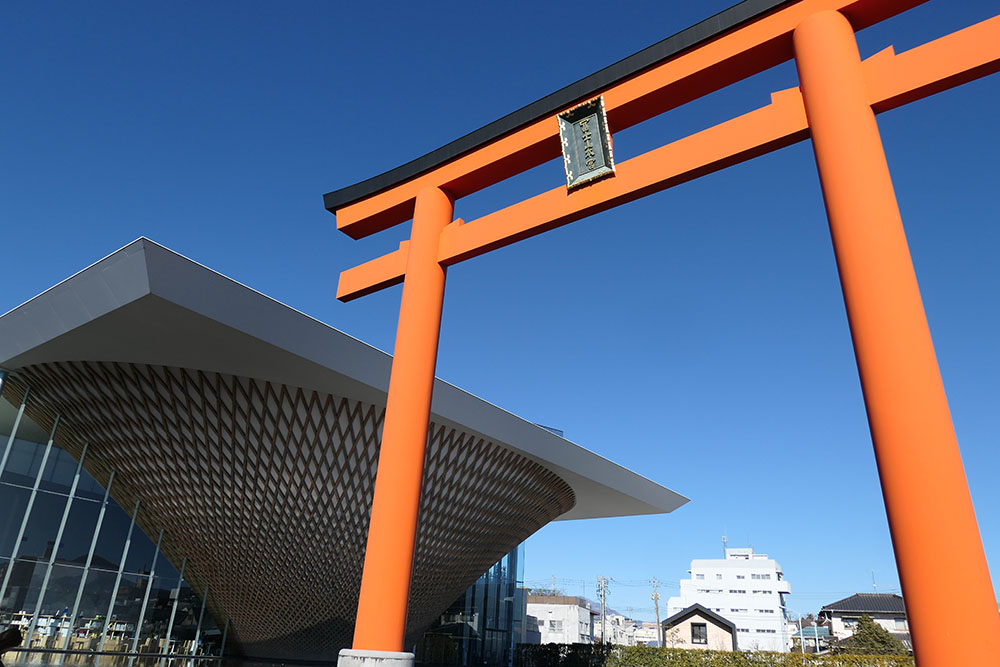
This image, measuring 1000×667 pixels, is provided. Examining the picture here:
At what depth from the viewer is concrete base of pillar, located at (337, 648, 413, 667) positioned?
15.5 feet

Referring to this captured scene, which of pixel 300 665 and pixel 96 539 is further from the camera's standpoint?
pixel 300 665

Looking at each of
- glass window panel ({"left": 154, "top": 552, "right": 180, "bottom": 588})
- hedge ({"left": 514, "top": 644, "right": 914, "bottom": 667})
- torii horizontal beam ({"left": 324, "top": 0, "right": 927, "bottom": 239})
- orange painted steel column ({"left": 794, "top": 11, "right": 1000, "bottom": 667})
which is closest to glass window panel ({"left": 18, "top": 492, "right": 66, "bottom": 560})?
glass window panel ({"left": 154, "top": 552, "right": 180, "bottom": 588})

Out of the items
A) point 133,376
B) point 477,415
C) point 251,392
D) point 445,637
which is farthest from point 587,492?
point 133,376

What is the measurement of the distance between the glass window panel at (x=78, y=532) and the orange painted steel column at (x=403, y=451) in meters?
11.5

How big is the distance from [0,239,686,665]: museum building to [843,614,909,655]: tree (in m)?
22.7

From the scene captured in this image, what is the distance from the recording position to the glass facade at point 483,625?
78.3 ft

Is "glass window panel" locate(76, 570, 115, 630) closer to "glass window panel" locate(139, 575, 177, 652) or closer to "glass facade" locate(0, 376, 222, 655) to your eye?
"glass facade" locate(0, 376, 222, 655)

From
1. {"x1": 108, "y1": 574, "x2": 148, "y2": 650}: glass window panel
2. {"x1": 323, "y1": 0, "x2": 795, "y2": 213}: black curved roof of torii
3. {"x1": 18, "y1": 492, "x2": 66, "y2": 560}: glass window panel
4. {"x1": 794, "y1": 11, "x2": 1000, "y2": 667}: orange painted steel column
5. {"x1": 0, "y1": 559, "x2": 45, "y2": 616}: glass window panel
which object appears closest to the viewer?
{"x1": 794, "y1": 11, "x2": 1000, "y2": 667}: orange painted steel column

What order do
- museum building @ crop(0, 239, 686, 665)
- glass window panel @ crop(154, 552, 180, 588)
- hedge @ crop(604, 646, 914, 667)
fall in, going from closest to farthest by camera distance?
museum building @ crop(0, 239, 686, 665), glass window panel @ crop(154, 552, 180, 588), hedge @ crop(604, 646, 914, 667)

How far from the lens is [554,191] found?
18.9 feet

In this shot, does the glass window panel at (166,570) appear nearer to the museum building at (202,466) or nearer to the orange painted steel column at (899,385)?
the museum building at (202,466)

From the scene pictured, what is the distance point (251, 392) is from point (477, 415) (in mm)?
4805

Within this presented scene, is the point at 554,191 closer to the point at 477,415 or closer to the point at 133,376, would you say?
the point at 477,415

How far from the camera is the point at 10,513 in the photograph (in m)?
12.8
